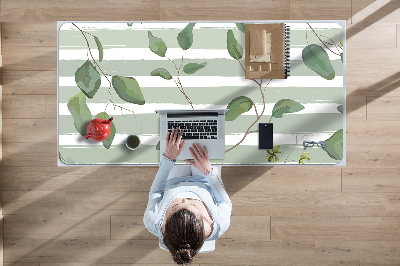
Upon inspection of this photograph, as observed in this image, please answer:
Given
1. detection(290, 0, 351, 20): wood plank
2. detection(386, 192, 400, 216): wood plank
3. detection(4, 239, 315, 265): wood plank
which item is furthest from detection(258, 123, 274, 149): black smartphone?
detection(386, 192, 400, 216): wood plank

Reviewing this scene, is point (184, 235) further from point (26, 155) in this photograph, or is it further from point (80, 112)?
point (26, 155)

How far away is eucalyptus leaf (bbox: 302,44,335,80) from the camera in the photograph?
1.87 metres

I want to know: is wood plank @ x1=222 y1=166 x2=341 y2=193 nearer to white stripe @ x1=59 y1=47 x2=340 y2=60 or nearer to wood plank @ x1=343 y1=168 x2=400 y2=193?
wood plank @ x1=343 y1=168 x2=400 y2=193

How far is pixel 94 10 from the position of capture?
6.25 feet

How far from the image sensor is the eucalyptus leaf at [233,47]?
1860 millimetres

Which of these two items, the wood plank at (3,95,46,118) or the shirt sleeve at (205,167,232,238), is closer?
the shirt sleeve at (205,167,232,238)

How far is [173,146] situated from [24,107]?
1.15 m

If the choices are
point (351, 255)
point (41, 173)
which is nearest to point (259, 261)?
point (351, 255)

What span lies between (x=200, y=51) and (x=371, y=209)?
168 cm

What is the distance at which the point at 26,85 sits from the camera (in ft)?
6.24

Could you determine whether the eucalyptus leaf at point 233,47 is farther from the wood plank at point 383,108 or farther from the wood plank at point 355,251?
the wood plank at point 355,251

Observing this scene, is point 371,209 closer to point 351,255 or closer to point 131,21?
point 351,255

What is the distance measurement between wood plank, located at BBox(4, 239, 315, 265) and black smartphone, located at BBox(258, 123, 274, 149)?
28.1 inches

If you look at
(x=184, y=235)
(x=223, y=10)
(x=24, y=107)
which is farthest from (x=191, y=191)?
(x=24, y=107)
